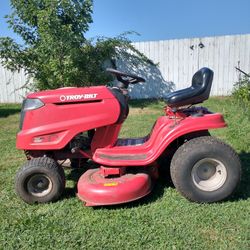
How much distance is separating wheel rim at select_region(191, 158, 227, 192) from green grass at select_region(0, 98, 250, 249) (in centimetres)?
20

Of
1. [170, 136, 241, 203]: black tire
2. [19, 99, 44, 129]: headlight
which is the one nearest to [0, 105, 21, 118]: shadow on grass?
[19, 99, 44, 129]: headlight

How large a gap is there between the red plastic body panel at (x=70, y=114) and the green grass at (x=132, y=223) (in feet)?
2.33

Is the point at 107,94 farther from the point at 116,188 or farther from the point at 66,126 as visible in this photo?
the point at 116,188

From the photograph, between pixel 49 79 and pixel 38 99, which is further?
pixel 49 79

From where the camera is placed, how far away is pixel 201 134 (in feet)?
12.4

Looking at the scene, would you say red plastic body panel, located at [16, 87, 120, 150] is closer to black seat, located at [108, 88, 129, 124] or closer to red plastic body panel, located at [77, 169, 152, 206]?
black seat, located at [108, 88, 129, 124]

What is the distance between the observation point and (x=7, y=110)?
10344 millimetres

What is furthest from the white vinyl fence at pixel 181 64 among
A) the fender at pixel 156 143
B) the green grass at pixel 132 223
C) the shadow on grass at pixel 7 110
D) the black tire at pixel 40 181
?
the black tire at pixel 40 181

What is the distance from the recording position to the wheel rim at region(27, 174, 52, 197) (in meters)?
3.70

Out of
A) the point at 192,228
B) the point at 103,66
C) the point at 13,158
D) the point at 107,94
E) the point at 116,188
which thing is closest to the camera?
the point at 192,228

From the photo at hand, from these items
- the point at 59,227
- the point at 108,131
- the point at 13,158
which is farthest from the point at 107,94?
the point at 13,158

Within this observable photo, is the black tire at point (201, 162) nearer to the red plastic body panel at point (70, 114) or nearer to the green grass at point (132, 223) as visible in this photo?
the green grass at point (132, 223)

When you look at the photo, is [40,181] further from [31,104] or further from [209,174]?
[209,174]

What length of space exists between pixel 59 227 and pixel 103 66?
8.00 meters
